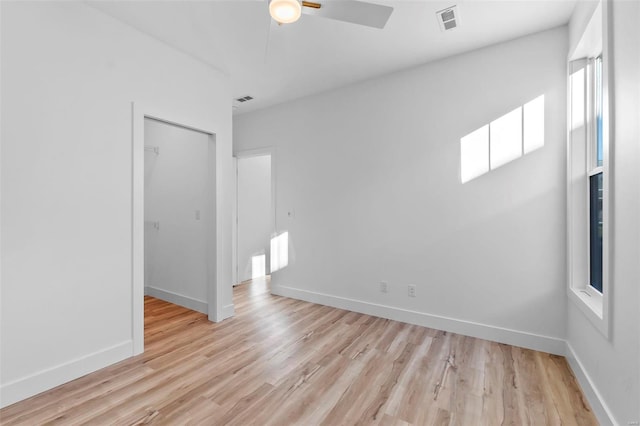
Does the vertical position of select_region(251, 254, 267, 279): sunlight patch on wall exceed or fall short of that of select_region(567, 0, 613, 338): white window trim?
it falls short

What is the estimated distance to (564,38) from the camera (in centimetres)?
249

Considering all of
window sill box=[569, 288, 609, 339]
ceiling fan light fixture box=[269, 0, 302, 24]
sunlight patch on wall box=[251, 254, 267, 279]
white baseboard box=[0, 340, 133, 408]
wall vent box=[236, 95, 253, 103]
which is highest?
wall vent box=[236, 95, 253, 103]

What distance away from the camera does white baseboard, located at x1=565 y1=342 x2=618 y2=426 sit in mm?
1611

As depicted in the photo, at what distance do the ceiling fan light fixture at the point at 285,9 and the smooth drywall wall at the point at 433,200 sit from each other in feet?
6.90

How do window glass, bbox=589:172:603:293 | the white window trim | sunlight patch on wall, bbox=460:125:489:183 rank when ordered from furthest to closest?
sunlight patch on wall, bbox=460:125:489:183 → window glass, bbox=589:172:603:293 → the white window trim

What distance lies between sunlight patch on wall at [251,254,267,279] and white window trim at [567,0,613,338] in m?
4.30

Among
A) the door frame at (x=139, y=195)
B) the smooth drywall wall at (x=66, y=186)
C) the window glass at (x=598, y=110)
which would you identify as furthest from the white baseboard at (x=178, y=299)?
the window glass at (x=598, y=110)

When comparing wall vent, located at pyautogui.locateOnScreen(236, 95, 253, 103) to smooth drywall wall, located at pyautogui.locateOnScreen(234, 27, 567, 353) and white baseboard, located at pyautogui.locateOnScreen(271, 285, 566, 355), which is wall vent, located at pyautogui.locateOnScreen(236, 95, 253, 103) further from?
white baseboard, located at pyautogui.locateOnScreen(271, 285, 566, 355)

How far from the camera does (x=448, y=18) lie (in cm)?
238

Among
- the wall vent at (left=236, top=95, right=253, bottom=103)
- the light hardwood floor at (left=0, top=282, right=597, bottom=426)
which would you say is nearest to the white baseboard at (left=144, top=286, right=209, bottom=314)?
the light hardwood floor at (left=0, top=282, right=597, bottom=426)

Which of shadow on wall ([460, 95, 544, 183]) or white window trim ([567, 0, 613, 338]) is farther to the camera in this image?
shadow on wall ([460, 95, 544, 183])

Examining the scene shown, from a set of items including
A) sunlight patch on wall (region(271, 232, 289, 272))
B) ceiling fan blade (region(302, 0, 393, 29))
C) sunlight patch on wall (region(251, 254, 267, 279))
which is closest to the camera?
ceiling fan blade (region(302, 0, 393, 29))

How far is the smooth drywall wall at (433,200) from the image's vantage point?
2.58 metres

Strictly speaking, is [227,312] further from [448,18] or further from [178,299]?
[448,18]
